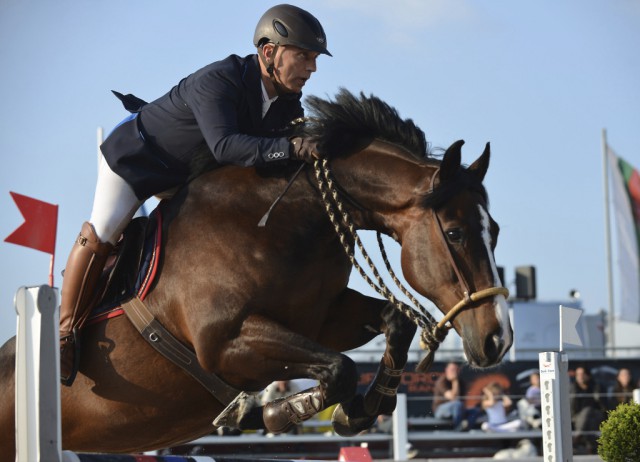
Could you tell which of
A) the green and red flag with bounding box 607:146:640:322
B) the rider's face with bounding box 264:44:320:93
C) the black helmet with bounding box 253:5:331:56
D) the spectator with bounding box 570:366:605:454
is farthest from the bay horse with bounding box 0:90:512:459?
the green and red flag with bounding box 607:146:640:322

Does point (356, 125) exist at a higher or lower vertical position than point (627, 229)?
lower

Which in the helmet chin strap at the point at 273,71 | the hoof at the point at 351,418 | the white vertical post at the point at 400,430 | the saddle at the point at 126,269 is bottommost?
the white vertical post at the point at 400,430

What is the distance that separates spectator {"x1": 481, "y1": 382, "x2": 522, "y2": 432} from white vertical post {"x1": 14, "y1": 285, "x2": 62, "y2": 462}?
9674mm

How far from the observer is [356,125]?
457cm

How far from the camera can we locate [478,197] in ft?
13.7

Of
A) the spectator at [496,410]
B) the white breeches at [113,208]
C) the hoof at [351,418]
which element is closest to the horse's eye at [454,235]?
the hoof at [351,418]

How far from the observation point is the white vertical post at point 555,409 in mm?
5047

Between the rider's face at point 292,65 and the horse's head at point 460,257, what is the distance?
33.3 inches

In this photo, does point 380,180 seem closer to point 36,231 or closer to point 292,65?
point 292,65

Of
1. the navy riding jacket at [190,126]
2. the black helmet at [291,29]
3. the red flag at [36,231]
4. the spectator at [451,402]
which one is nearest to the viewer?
the navy riding jacket at [190,126]

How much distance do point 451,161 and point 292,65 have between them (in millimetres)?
940

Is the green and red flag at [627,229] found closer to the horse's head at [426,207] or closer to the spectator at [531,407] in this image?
the spectator at [531,407]

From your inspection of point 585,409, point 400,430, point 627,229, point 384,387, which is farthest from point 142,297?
point 627,229

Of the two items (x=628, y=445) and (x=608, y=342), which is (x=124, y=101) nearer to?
(x=628, y=445)
